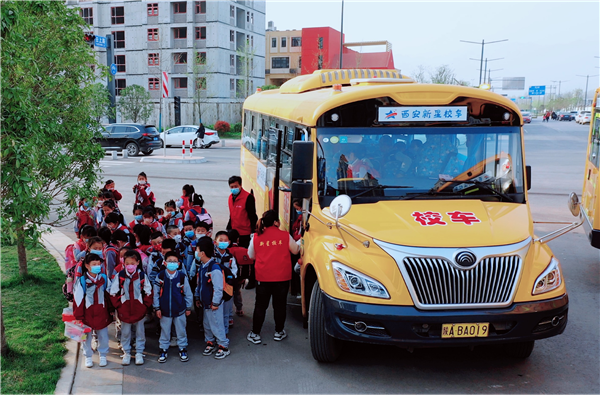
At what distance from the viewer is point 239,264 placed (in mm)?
7000

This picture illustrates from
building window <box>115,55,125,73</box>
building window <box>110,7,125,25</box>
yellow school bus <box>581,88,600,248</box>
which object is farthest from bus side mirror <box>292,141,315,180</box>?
building window <box>110,7,125,25</box>

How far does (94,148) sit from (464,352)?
5.47m

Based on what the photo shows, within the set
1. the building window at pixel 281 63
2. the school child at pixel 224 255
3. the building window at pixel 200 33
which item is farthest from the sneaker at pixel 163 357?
the building window at pixel 281 63

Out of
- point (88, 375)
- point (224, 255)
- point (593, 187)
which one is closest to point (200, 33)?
point (593, 187)

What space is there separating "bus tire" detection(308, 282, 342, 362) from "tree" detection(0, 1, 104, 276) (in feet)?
9.38

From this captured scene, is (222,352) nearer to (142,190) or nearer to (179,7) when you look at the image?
(142,190)

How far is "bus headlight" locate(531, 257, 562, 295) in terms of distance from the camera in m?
5.34

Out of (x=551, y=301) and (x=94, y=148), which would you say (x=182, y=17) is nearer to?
(x=94, y=148)

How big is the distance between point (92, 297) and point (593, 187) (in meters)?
8.01

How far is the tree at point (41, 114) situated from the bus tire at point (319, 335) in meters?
2.86

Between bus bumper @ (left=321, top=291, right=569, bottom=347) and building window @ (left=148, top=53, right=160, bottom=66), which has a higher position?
building window @ (left=148, top=53, right=160, bottom=66)

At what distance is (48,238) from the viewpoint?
11.8 meters

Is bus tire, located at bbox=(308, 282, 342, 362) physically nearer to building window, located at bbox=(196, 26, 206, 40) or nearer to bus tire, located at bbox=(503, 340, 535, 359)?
bus tire, located at bbox=(503, 340, 535, 359)

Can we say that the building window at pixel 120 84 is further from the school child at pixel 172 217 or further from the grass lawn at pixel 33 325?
the school child at pixel 172 217
